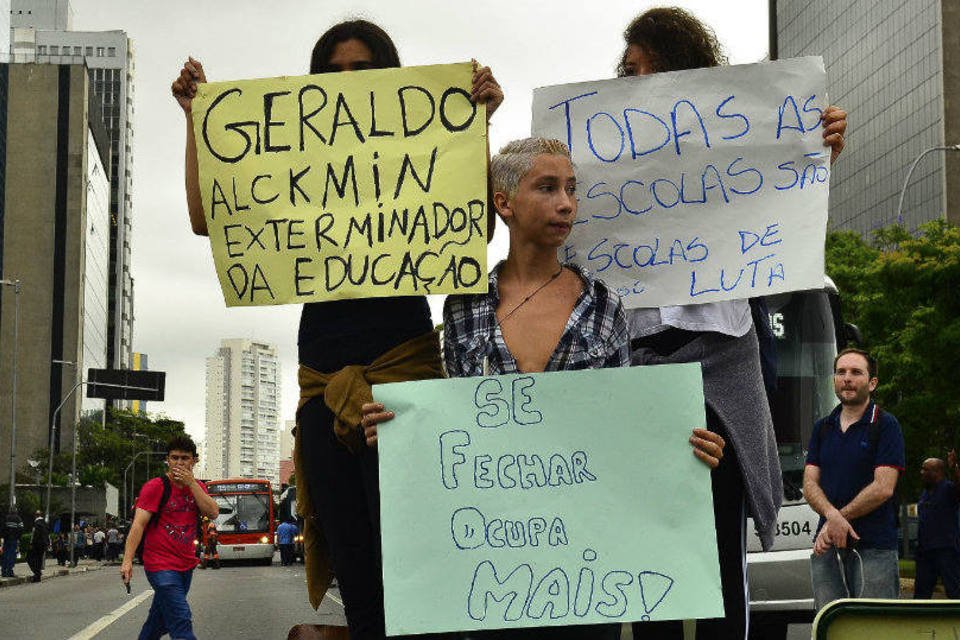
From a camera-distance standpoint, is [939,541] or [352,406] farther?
[939,541]

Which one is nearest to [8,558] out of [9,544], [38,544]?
[9,544]

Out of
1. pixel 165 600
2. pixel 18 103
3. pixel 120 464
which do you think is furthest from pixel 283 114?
pixel 18 103

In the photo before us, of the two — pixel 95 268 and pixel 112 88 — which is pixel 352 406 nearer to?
pixel 95 268

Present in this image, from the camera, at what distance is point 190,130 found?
4.59 metres

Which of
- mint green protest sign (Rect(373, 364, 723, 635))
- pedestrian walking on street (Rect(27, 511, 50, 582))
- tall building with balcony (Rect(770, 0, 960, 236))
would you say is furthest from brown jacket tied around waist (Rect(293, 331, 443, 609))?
tall building with balcony (Rect(770, 0, 960, 236))

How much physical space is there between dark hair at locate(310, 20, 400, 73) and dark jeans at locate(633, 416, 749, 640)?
1438 mm

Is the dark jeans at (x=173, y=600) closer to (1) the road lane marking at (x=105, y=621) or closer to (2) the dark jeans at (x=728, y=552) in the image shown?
(1) the road lane marking at (x=105, y=621)

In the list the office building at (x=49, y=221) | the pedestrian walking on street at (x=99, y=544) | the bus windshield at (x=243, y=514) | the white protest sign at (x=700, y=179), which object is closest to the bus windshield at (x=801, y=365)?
the white protest sign at (x=700, y=179)

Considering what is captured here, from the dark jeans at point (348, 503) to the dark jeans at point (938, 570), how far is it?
11.0m

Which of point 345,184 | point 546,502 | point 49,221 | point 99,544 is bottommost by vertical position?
point 99,544

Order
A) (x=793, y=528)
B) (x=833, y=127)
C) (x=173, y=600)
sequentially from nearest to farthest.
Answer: (x=833, y=127) → (x=173, y=600) → (x=793, y=528)

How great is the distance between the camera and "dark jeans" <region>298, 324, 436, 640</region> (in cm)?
423

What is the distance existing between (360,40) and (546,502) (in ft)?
5.31

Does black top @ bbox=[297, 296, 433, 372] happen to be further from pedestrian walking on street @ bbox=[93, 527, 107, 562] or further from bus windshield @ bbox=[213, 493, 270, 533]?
pedestrian walking on street @ bbox=[93, 527, 107, 562]
